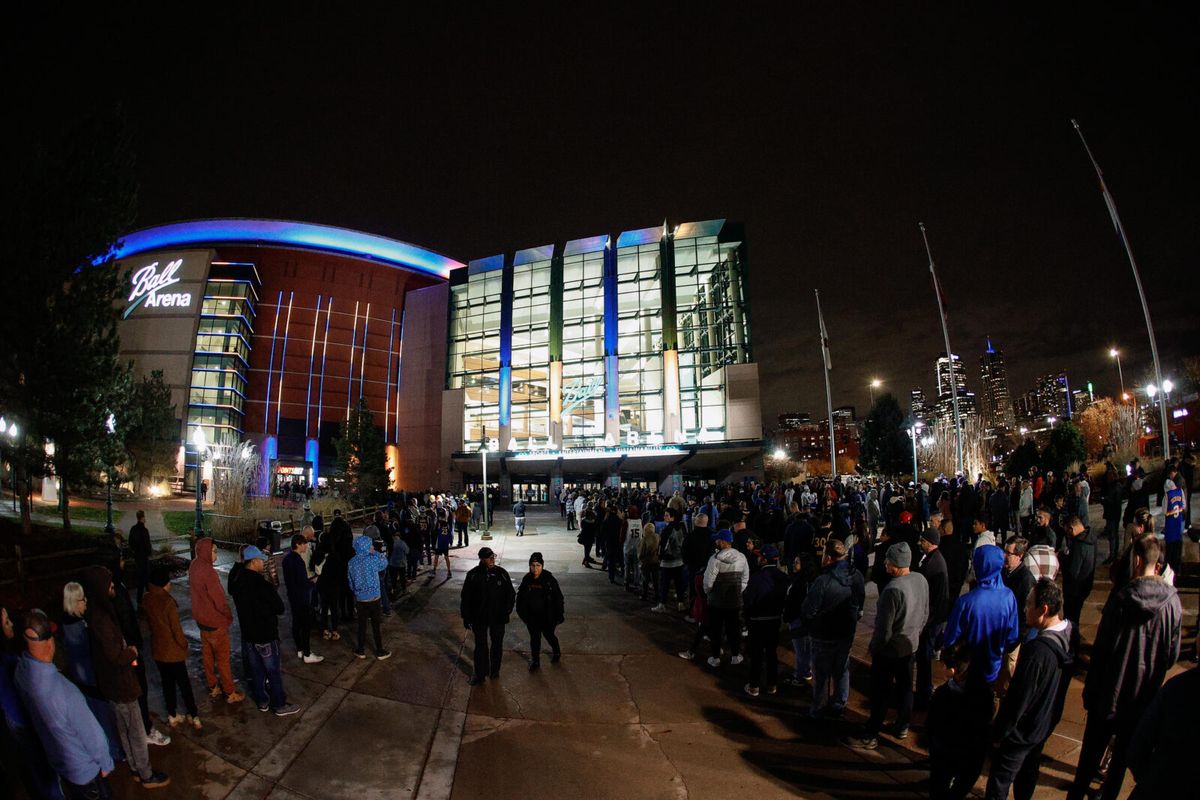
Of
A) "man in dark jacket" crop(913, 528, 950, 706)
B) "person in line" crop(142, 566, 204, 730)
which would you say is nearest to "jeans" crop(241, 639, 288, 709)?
"person in line" crop(142, 566, 204, 730)

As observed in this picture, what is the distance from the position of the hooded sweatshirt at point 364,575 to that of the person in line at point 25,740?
370 centimetres

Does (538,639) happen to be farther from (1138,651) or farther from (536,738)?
(1138,651)

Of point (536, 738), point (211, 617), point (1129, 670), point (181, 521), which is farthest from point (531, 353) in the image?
point (1129, 670)

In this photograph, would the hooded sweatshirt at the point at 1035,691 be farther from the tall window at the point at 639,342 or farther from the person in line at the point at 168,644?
the tall window at the point at 639,342

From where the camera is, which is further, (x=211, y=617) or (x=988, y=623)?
(x=211, y=617)

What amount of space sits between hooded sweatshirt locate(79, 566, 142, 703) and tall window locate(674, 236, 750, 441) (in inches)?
1599

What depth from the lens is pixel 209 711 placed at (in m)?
6.21

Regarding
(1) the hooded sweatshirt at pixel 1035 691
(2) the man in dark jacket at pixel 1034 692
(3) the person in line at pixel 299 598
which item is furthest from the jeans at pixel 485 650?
(1) the hooded sweatshirt at pixel 1035 691

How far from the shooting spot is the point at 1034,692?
12.1 ft

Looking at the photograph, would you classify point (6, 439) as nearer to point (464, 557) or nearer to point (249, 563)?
point (464, 557)

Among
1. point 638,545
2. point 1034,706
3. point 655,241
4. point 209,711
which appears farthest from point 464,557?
point 655,241

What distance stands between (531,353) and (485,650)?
41.4 meters

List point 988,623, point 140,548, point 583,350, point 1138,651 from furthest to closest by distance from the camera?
point 583,350, point 140,548, point 988,623, point 1138,651

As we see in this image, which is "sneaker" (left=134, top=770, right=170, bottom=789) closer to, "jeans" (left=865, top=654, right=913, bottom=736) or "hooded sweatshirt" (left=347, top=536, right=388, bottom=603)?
"hooded sweatshirt" (left=347, top=536, right=388, bottom=603)
